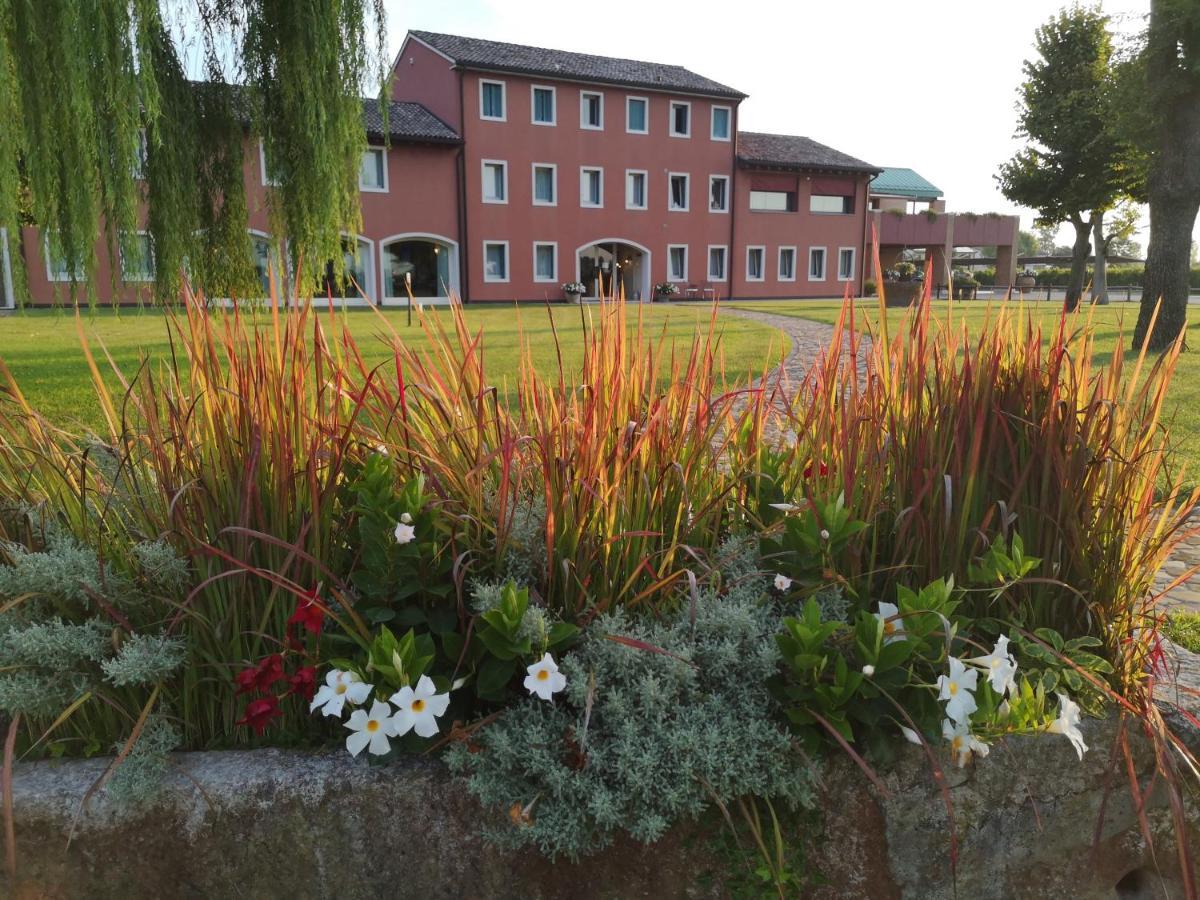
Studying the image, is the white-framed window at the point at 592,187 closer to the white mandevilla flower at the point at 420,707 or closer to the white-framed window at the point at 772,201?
the white-framed window at the point at 772,201

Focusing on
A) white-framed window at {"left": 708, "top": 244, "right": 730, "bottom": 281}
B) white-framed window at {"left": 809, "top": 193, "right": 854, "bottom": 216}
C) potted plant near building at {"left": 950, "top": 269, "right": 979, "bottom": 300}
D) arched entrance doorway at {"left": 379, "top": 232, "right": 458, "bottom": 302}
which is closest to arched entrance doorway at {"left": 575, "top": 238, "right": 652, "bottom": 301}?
white-framed window at {"left": 708, "top": 244, "right": 730, "bottom": 281}

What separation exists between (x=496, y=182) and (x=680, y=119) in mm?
8059

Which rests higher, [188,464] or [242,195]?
[242,195]

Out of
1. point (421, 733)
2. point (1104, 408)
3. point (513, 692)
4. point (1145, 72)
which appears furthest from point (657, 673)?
point (1145, 72)

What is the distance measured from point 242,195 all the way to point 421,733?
248 inches

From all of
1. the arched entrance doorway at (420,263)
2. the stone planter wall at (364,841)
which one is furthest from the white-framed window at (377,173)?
the stone planter wall at (364,841)

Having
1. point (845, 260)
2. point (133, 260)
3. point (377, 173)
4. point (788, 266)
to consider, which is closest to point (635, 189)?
point (788, 266)

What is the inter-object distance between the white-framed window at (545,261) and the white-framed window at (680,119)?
21.9 ft

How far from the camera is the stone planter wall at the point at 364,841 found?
5.03 feet

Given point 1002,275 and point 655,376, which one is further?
point 1002,275

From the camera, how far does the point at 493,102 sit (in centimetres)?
3070

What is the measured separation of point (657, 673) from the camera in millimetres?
1635

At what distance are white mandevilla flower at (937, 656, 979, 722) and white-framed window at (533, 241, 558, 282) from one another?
31.8 meters

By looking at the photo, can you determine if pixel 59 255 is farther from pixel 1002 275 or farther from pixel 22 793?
pixel 1002 275
